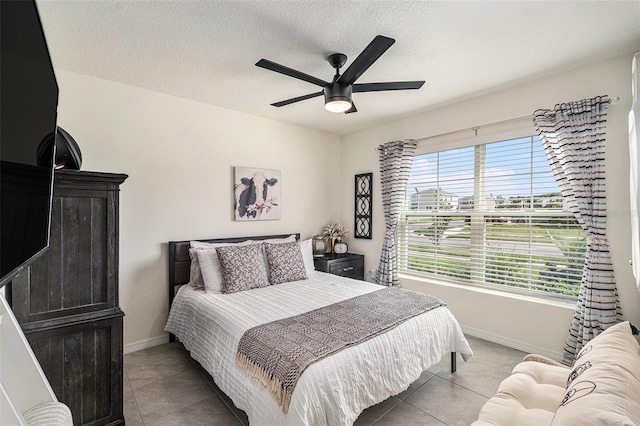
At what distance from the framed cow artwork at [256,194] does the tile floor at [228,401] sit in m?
1.73

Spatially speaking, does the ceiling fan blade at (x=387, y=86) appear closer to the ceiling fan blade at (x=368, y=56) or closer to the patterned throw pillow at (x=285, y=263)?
the ceiling fan blade at (x=368, y=56)

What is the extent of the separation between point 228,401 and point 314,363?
3.47 feet

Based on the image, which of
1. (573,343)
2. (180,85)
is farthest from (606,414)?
(180,85)

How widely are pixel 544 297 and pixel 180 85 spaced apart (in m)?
4.18

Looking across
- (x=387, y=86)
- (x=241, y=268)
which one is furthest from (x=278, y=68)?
(x=241, y=268)

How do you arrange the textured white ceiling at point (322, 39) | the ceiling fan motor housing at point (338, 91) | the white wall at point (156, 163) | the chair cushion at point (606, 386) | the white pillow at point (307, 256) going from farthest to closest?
the white pillow at point (307, 256) → the white wall at point (156, 163) → the ceiling fan motor housing at point (338, 91) → the textured white ceiling at point (322, 39) → the chair cushion at point (606, 386)

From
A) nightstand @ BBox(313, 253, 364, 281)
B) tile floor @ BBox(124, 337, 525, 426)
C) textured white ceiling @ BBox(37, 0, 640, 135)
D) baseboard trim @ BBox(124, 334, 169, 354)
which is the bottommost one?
tile floor @ BBox(124, 337, 525, 426)

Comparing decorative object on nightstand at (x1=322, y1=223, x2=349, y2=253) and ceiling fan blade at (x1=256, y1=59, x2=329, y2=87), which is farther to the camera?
decorative object on nightstand at (x1=322, y1=223, x2=349, y2=253)

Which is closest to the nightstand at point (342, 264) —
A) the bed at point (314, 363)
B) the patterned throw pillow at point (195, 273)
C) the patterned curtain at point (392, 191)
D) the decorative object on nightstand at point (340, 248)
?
the decorative object on nightstand at point (340, 248)

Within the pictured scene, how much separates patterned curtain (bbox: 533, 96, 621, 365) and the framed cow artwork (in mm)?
3099

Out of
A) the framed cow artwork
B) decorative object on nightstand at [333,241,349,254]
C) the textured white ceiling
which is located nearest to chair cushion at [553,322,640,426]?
the textured white ceiling

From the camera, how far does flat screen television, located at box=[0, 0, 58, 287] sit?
0.75m

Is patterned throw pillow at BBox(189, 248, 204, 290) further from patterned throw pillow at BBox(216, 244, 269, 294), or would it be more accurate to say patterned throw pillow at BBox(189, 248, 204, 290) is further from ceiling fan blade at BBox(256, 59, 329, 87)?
ceiling fan blade at BBox(256, 59, 329, 87)

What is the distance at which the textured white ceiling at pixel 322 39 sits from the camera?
1.88m
